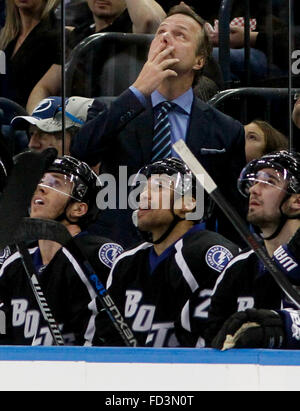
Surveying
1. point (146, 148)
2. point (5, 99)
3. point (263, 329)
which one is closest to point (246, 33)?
point (146, 148)

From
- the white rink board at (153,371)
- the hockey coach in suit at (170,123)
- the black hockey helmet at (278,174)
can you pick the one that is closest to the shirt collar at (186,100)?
the hockey coach in suit at (170,123)

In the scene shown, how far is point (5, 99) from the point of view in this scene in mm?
3379

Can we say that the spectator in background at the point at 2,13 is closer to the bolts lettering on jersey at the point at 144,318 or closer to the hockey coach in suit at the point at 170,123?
the hockey coach in suit at the point at 170,123

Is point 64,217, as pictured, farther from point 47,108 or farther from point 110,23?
point 110,23

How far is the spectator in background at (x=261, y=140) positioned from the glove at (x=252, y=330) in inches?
22.6

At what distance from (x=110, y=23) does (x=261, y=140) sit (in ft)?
1.62

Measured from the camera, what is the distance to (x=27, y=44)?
3.48 m

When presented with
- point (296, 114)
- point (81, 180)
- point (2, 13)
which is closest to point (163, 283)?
point (81, 180)

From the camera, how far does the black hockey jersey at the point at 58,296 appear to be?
3.35m

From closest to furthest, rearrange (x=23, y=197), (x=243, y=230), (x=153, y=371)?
(x=153, y=371) → (x=243, y=230) → (x=23, y=197)

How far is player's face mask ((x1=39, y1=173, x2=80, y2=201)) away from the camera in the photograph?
3.42 metres

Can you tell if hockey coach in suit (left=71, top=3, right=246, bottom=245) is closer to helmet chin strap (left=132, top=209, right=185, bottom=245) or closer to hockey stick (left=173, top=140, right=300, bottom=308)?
helmet chin strap (left=132, top=209, right=185, bottom=245)

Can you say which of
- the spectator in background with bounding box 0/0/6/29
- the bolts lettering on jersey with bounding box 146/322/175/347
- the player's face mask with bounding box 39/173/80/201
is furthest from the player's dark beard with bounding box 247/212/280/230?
the spectator in background with bounding box 0/0/6/29

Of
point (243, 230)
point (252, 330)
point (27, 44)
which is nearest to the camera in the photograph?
point (252, 330)
